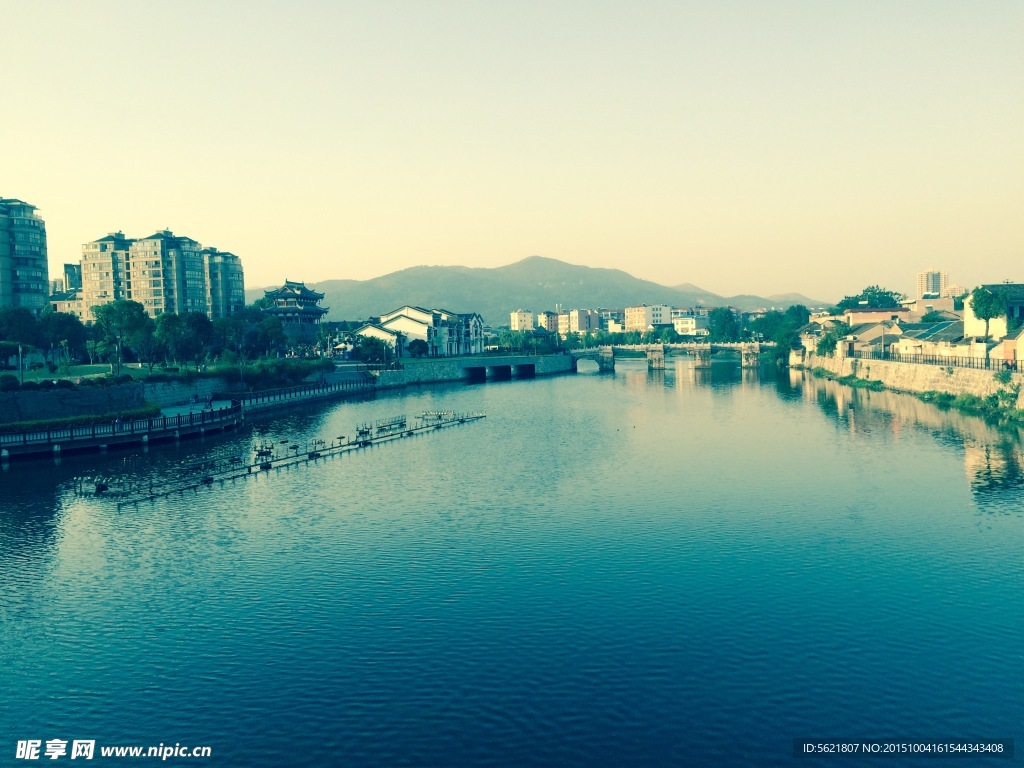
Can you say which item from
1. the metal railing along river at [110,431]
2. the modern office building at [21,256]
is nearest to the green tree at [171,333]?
the metal railing along river at [110,431]

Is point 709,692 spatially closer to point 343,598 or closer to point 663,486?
point 343,598

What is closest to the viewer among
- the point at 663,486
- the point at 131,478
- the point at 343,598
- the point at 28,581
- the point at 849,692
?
the point at 849,692

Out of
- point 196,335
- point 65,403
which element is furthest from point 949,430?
point 196,335

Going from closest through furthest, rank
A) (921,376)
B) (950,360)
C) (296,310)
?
1. (950,360)
2. (921,376)
3. (296,310)

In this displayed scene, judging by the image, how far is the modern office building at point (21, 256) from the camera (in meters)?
138

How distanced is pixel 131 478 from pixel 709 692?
46939mm

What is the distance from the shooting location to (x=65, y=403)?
2884 inches

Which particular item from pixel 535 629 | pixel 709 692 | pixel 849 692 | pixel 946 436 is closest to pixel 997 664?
pixel 849 692

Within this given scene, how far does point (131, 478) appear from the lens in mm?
56562

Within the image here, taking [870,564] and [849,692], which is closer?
[849,692]

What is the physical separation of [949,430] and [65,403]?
80.8 metres

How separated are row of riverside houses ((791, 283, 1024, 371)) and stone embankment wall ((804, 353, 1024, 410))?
2.09 meters

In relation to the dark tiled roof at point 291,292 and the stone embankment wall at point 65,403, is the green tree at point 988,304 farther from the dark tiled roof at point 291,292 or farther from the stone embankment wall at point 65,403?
the dark tiled roof at point 291,292

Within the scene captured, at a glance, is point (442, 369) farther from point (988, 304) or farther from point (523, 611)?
point (523, 611)
